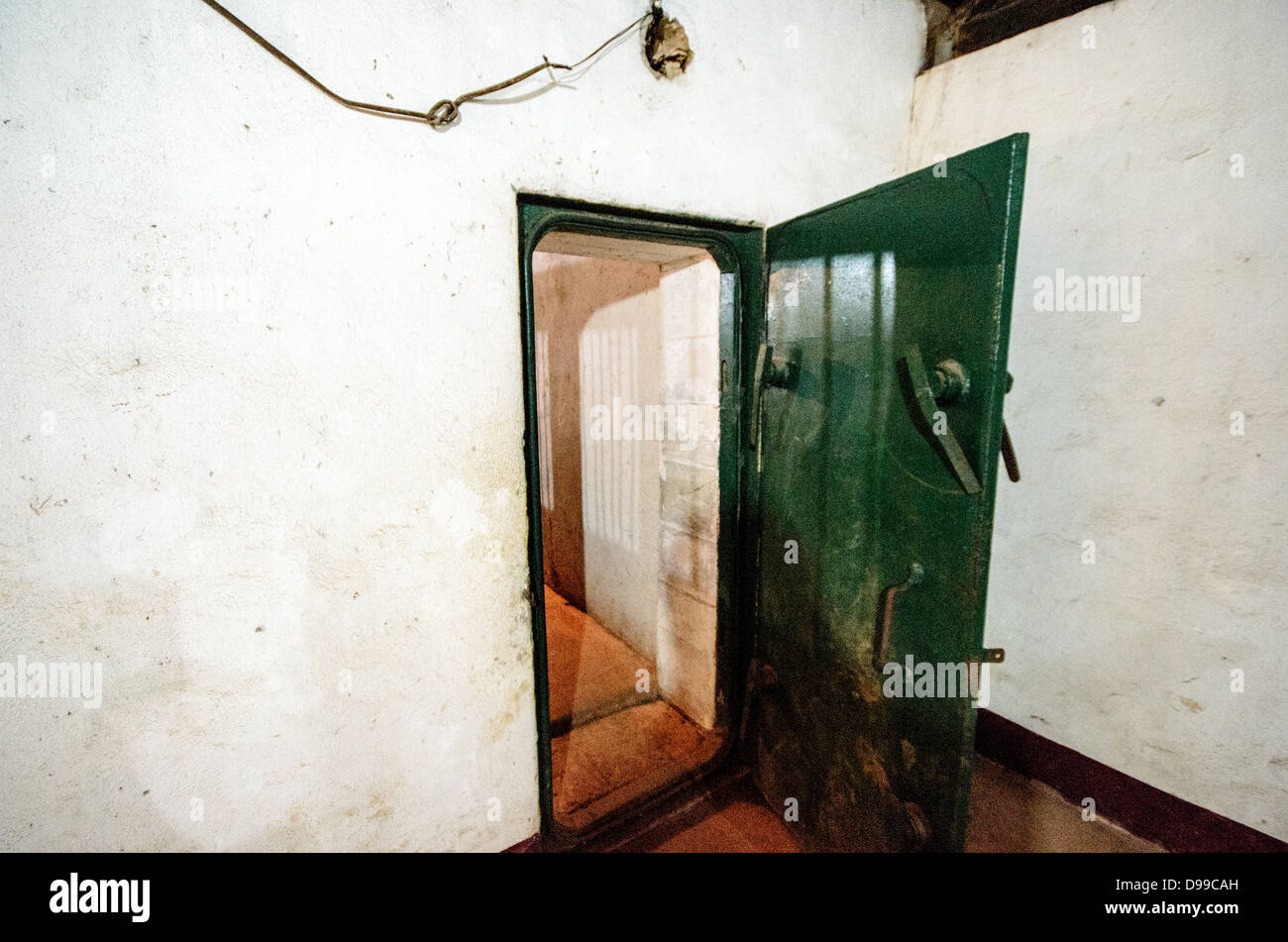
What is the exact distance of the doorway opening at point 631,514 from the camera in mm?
2396

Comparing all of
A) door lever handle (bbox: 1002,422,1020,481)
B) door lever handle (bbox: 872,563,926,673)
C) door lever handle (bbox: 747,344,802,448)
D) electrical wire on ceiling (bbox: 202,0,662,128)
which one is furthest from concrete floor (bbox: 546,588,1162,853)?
electrical wire on ceiling (bbox: 202,0,662,128)

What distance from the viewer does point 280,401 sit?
4.41 feet

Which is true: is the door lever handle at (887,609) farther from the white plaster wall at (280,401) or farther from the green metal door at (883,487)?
the white plaster wall at (280,401)

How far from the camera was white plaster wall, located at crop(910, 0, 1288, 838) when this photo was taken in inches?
67.8

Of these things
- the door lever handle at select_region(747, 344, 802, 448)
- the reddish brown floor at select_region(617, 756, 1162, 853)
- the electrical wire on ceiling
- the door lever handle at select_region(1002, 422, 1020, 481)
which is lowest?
the reddish brown floor at select_region(617, 756, 1162, 853)

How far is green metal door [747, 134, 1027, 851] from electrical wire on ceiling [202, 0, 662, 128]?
84 centimetres

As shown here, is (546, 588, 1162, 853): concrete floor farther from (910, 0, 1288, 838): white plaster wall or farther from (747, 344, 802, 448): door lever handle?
(747, 344, 802, 448): door lever handle

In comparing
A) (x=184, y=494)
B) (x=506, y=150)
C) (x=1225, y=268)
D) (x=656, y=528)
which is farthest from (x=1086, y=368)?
(x=184, y=494)

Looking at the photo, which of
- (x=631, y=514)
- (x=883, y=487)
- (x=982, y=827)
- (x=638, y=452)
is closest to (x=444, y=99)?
(x=883, y=487)

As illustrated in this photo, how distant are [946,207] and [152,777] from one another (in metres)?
2.51

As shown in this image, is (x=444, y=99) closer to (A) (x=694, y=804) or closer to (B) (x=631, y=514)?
(B) (x=631, y=514)

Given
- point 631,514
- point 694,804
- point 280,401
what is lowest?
point 694,804

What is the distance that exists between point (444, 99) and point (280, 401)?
36.5 inches
